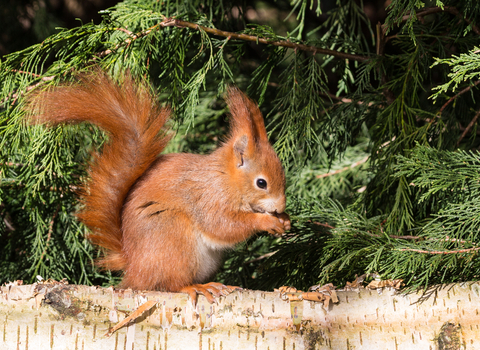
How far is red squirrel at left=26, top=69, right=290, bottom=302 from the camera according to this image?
4.31 feet

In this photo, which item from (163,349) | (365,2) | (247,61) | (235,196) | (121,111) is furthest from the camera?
(365,2)

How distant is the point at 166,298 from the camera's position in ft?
3.48

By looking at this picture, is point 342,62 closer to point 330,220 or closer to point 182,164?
point 330,220

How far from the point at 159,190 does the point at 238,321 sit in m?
0.51

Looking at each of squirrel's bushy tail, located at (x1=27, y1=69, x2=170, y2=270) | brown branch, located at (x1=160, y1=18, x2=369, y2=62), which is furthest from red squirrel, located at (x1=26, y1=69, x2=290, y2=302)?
brown branch, located at (x1=160, y1=18, x2=369, y2=62)

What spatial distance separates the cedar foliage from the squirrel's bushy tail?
69mm

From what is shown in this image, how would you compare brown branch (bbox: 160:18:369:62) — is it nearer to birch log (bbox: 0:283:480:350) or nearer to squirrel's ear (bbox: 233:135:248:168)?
squirrel's ear (bbox: 233:135:248:168)

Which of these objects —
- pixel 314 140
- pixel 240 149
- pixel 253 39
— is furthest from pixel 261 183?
pixel 253 39

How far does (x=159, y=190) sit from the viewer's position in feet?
4.57

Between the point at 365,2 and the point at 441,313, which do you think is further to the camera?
the point at 365,2

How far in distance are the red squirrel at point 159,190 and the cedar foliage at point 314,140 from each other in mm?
93

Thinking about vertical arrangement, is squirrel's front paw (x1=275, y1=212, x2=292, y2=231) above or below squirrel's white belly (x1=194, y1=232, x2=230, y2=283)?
above

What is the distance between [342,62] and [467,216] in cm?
79

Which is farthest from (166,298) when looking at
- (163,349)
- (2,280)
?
(2,280)
